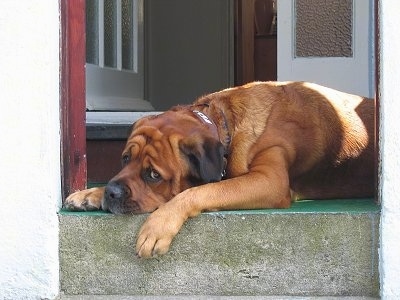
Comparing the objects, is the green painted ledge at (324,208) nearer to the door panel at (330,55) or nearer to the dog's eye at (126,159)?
the dog's eye at (126,159)

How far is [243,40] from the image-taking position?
8758 millimetres

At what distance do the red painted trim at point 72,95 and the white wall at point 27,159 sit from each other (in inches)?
5.9

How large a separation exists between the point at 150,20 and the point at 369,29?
3466 millimetres

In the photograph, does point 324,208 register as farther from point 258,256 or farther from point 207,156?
point 207,156

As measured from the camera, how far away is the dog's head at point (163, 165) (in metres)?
3.43

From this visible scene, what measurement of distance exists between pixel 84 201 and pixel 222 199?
2.03 feet

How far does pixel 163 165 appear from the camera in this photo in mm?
3520

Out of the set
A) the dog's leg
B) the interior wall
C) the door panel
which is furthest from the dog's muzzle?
the interior wall

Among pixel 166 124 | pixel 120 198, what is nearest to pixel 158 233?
pixel 120 198

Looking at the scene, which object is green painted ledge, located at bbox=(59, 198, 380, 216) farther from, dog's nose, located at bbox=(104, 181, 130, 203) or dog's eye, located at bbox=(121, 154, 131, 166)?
dog's eye, located at bbox=(121, 154, 131, 166)

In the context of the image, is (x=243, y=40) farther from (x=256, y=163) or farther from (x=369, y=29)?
(x=256, y=163)

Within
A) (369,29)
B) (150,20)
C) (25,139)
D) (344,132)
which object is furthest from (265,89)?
(150,20)

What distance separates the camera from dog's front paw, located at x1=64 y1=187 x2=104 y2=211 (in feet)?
11.7
